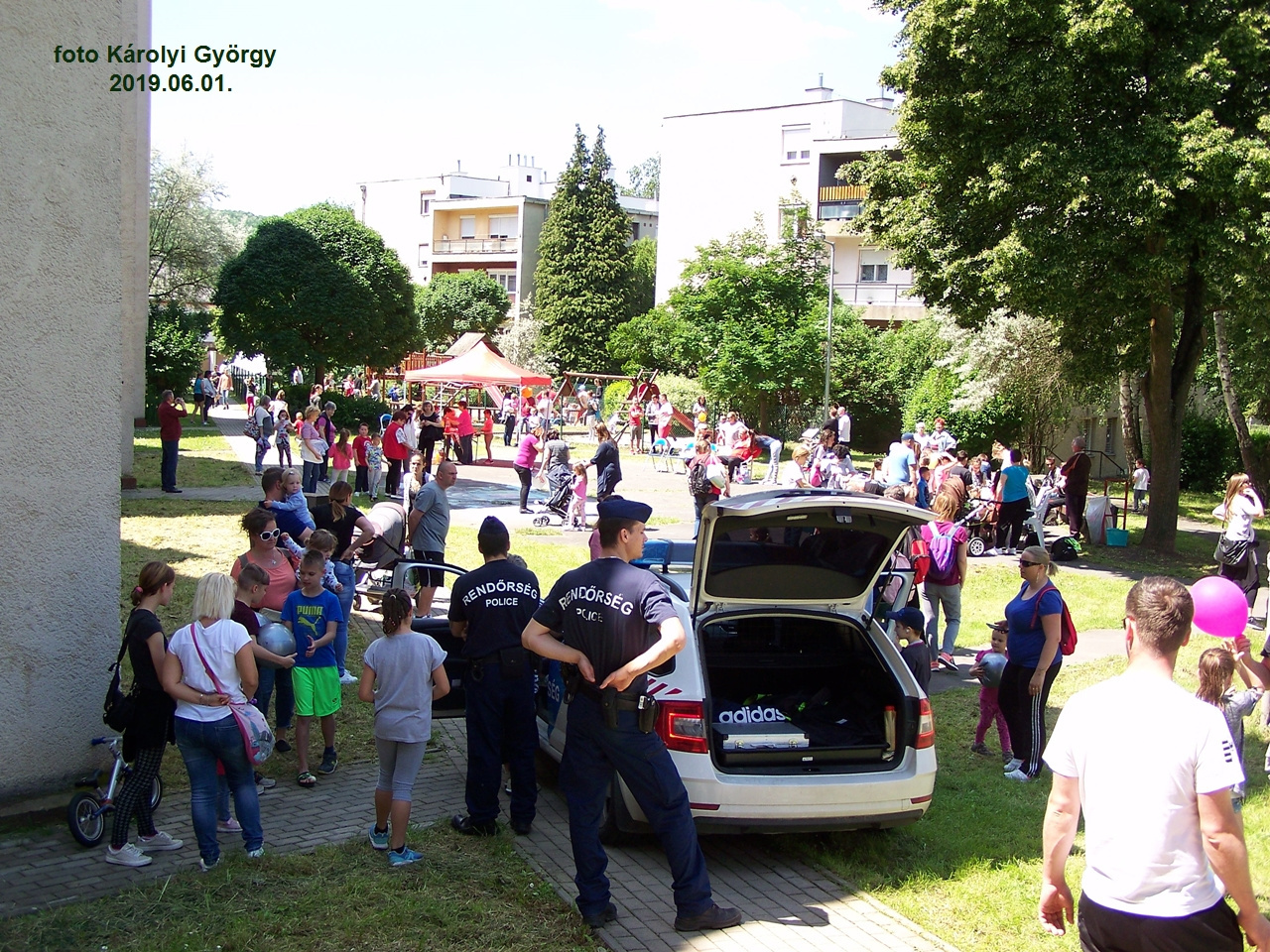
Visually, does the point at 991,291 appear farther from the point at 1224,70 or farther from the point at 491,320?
the point at 491,320

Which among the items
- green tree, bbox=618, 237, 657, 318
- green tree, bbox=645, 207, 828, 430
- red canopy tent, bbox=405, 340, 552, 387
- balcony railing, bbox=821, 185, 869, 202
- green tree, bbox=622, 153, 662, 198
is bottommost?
red canopy tent, bbox=405, 340, 552, 387

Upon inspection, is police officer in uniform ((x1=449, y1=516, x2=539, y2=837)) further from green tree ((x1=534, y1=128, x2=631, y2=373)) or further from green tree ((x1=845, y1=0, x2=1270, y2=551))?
green tree ((x1=534, y1=128, x2=631, y2=373))

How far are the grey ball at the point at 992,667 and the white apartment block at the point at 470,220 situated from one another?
64.7m

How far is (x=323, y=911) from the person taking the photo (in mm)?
5133

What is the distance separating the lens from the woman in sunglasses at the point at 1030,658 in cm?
715

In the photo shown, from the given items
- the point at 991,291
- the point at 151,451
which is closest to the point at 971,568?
the point at 991,291

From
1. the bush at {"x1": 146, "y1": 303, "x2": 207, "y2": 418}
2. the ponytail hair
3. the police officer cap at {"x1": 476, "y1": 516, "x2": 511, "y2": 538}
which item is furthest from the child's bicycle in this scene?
the bush at {"x1": 146, "y1": 303, "x2": 207, "y2": 418}

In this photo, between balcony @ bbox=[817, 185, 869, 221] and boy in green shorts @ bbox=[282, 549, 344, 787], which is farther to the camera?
balcony @ bbox=[817, 185, 869, 221]

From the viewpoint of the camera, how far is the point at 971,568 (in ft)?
53.6

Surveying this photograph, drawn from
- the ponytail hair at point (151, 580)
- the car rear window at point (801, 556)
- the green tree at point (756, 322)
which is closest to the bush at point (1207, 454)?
the green tree at point (756, 322)

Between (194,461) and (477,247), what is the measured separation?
53.7 metres

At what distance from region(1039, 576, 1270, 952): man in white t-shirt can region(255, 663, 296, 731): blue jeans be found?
16.6ft

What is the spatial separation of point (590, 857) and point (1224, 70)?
50.0 ft

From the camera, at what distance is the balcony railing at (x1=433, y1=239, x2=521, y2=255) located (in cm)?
7488
